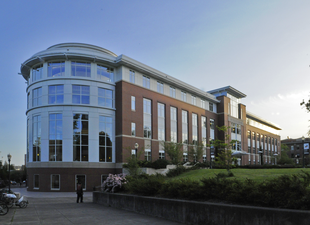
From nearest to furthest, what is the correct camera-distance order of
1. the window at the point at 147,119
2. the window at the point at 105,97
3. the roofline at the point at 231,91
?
1. the window at the point at 105,97
2. the window at the point at 147,119
3. the roofline at the point at 231,91

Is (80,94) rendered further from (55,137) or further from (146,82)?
(146,82)

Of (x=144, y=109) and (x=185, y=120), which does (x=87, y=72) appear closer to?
(x=144, y=109)

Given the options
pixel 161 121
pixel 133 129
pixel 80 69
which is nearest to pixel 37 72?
pixel 80 69

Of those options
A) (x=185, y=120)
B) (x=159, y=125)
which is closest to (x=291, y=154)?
(x=185, y=120)

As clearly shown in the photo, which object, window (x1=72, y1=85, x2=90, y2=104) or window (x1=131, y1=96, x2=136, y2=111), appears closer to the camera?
window (x1=72, y1=85, x2=90, y2=104)

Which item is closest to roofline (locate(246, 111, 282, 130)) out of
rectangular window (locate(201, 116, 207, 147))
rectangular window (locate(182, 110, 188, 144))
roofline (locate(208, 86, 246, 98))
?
roofline (locate(208, 86, 246, 98))

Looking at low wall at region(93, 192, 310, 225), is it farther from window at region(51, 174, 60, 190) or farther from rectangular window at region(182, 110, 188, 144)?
rectangular window at region(182, 110, 188, 144)

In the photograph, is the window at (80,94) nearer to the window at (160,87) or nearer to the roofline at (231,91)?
the window at (160,87)

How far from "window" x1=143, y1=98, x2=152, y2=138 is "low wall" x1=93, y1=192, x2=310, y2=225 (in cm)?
2689

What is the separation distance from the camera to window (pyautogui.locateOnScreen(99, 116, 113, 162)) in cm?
3816

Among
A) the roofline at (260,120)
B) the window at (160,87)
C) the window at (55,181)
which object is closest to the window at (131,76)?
the window at (160,87)

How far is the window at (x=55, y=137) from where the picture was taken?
35.8 meters

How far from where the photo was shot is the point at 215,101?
6072cm

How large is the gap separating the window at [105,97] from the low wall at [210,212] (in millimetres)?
23955
